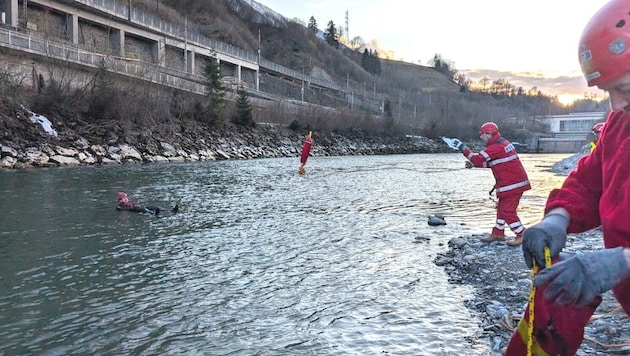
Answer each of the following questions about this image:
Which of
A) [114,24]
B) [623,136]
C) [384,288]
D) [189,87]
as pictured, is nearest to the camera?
[623,136]

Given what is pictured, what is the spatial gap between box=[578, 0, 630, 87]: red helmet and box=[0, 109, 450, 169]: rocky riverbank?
27169 mm

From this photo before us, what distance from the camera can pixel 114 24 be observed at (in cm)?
6106

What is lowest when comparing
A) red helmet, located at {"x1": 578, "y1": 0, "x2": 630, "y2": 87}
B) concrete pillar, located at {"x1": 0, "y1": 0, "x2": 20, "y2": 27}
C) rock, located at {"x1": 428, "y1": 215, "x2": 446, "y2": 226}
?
rock, located at {"x1": 428, "y1": 215, "x2": 446, "y2": 226}

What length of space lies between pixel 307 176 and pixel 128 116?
19.2 m

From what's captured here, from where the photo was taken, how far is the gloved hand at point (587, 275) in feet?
6.77

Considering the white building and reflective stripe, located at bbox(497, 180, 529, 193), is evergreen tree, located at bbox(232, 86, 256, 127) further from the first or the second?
the white building

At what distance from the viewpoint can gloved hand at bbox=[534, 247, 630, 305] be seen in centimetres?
206

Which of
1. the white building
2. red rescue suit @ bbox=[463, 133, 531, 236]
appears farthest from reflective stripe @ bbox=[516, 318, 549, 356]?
the white building

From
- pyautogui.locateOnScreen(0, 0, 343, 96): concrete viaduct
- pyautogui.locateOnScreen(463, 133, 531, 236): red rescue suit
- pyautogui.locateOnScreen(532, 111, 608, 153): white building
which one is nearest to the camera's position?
pyautogui.locateOnScreen(463, 133, 531, 236): red rescue suit

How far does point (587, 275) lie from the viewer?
208cm

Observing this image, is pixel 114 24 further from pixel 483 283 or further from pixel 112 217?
pixel 483 283

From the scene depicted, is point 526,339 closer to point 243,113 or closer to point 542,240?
point 542,240

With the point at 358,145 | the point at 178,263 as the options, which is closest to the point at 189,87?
the point at 358,145

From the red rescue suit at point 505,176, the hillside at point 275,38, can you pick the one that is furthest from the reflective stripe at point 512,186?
the hillside at point 275,38
